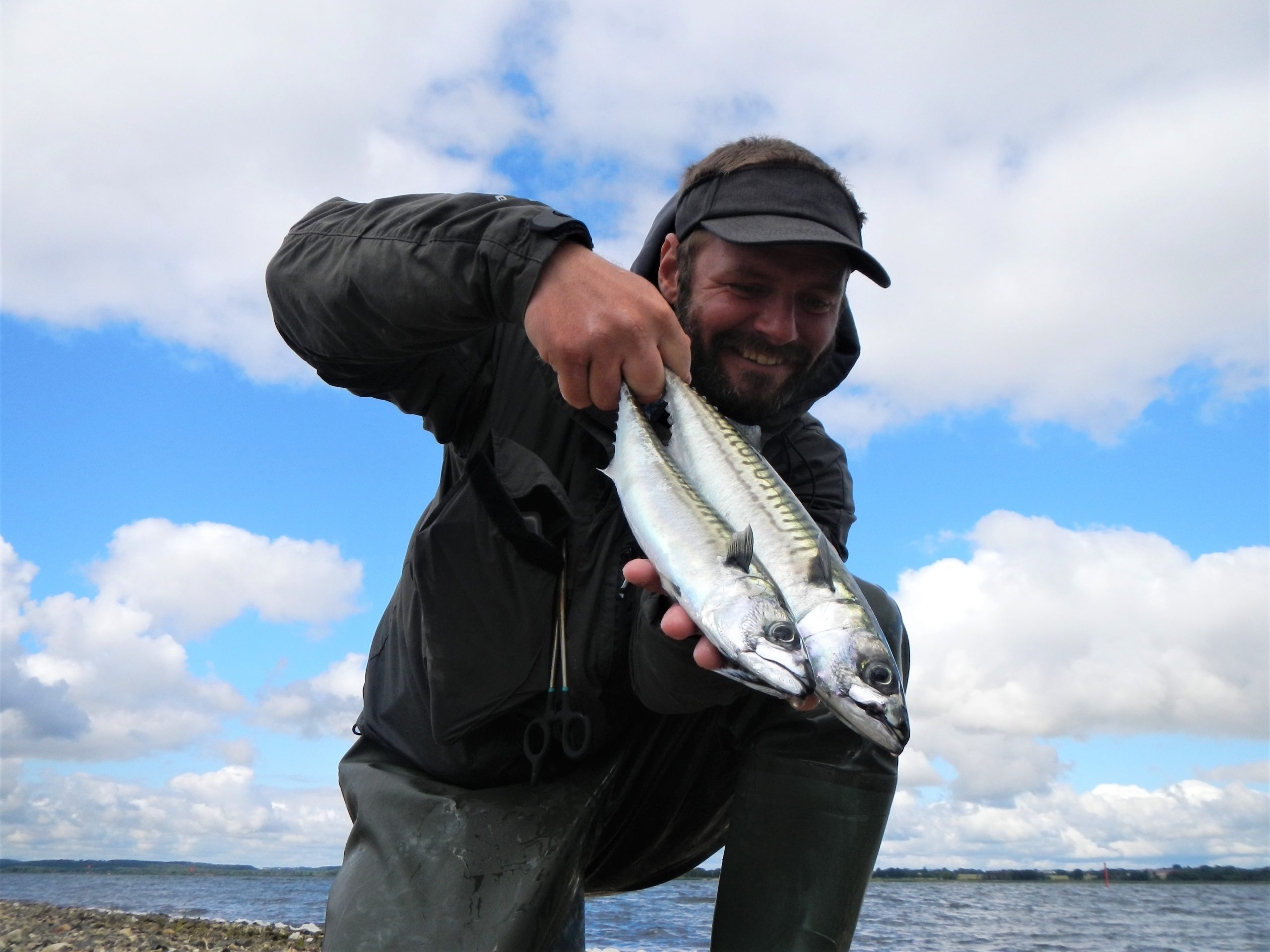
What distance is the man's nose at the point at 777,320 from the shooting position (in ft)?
11.3

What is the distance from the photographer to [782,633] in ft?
7.04

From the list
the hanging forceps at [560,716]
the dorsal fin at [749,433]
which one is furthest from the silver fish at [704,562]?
the hanging forceps at [560,716]

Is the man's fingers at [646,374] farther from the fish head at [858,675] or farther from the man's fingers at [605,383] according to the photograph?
the fish head at [858,675]

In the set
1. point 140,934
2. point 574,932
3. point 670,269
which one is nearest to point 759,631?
point 574,932

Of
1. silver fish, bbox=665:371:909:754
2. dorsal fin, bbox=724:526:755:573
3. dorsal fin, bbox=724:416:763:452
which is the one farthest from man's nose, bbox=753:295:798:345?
dorsal fin, bbox=724:526:755:573

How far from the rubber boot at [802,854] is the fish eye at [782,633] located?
1218 millimetres

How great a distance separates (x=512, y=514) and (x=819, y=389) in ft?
5.20

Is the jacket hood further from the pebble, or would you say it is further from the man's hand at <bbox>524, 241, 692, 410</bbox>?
the pebble

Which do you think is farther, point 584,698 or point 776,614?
point 584,698

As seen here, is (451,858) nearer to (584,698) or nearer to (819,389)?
(584,698)

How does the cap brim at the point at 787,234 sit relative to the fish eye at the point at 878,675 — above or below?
above

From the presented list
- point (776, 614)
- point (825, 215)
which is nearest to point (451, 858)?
point (776, 614)

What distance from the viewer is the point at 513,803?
3.20 m

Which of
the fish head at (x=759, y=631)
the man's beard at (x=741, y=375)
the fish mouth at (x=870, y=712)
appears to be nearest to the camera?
the fish head at (x=759, y=631)
